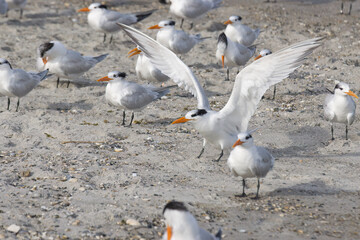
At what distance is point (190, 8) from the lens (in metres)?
11.4

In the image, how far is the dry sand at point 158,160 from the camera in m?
5.15

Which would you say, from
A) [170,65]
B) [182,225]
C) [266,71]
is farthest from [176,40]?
[182,225]

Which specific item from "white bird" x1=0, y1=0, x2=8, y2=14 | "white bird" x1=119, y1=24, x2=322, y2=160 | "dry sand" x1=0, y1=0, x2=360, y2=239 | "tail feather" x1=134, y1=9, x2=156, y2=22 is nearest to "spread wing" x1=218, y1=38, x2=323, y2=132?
"white bird" x1=119, y1=24, x2=322, y2=160

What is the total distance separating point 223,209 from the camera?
17.9 feet

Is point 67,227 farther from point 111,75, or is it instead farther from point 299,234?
point 111,75

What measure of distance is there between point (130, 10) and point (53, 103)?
466 cm

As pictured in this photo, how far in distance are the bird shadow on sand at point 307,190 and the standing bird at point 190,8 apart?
6.01 meters

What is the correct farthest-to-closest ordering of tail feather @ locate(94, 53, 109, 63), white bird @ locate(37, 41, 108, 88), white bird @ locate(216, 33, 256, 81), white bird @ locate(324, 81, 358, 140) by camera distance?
tail feather @ locate(94, 53, 109, 63) < white bird @ locate(216, 33, 256, 81) < white bird @ locate(37, 41, 108, 88) < white bird @ locate(324, 81, 358, 140)

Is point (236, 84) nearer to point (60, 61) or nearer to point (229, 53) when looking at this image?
point (229, 53)

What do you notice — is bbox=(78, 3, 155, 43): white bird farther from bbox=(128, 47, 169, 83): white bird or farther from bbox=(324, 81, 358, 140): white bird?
bbox=(324, 81, 358, 140): white bird

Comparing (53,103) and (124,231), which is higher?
(124,231)

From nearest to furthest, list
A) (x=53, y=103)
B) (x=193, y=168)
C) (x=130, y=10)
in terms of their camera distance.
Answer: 1. (x=193, y=168)
2. (x=53, y=103)
3. (x=130, y=10)

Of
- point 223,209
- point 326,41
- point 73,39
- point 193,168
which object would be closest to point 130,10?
point 73,39

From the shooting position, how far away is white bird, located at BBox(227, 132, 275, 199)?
5.59 m
